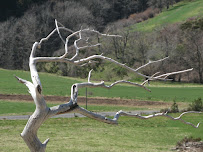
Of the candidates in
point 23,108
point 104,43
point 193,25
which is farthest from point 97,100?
point 193,25

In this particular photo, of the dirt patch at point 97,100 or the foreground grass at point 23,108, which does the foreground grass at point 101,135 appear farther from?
the dirt patch at point 97,100

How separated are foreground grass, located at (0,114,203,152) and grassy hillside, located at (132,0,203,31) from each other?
62449 millimetres

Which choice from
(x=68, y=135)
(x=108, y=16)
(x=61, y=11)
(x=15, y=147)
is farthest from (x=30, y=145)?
(x=108, y=16)

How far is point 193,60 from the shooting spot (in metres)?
69.4

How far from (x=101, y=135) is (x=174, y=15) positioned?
79453mm

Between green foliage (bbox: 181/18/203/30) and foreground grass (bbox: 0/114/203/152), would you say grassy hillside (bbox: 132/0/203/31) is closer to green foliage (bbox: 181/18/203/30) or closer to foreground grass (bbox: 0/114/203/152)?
green foliage (bbox: 181/18/203/30)

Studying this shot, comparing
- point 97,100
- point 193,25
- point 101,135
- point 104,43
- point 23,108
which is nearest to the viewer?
point 101,135

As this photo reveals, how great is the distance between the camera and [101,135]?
19.2 metres

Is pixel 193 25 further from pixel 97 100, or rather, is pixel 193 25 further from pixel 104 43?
pixel 97 100

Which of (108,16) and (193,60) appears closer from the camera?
(193,60)

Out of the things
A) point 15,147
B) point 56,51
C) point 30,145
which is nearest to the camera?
point 30,145

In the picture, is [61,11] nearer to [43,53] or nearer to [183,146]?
[43,53]

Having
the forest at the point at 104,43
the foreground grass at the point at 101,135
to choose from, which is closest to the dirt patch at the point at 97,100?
the foreground grass at the point at 101,135

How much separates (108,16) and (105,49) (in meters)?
31.4
